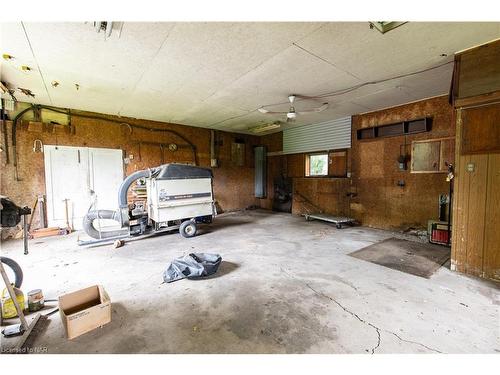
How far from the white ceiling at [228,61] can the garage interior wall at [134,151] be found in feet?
2.50

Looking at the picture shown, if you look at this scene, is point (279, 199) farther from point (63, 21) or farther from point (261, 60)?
point (63, 21)

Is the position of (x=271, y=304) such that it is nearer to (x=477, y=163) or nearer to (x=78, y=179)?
(x=477, y=163)

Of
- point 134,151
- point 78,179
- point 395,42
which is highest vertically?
point 395,42

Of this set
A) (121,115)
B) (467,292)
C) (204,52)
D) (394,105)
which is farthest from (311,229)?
(121,115)

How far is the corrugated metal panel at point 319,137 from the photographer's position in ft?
20.8

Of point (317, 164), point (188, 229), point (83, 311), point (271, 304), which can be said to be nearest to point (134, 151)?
point (188, 229)

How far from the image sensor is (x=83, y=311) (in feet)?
6.29

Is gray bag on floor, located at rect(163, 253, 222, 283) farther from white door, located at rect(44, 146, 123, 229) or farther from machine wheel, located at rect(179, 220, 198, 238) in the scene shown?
white door, located at rect(44, 146, 123, 229)

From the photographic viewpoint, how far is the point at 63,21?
2.29 m

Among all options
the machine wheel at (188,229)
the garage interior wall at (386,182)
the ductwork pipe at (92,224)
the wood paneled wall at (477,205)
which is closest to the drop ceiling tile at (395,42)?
the wood paneled wall at (477,205)

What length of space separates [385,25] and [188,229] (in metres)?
4.72

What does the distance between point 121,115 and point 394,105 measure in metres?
7.16

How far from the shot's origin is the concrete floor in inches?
71.2

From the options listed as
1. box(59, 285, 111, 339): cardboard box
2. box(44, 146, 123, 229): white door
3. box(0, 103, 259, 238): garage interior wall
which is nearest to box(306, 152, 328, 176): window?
box(0, 103, 259, 238): garage interior wall
